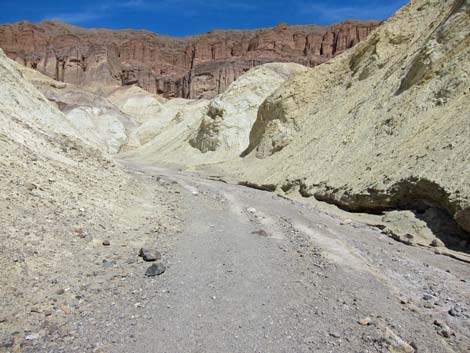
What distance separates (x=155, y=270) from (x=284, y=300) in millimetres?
1931

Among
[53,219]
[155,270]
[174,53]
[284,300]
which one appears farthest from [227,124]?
[174,53]

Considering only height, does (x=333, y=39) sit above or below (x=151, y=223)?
above

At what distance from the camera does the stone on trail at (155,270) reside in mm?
5766

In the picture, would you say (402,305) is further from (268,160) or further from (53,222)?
(268,160)

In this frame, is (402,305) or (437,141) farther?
(437,141)

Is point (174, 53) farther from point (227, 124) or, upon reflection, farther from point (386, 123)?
point (386, 123)

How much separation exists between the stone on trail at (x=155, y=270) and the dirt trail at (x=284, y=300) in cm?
9

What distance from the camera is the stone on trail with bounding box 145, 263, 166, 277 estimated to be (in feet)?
18.9

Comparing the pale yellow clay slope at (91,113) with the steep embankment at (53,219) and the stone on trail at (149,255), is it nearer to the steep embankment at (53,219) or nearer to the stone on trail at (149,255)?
the steep embankment at (53,219)

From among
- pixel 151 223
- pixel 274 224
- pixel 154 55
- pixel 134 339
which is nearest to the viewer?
pixel 134 339

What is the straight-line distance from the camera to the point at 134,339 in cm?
403

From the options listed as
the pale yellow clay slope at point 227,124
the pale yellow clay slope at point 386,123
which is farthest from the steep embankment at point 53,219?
the pale yellow clay slope at point 227,124

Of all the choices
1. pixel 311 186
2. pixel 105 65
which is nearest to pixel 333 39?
pixel 105 65

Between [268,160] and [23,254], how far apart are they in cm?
1720
